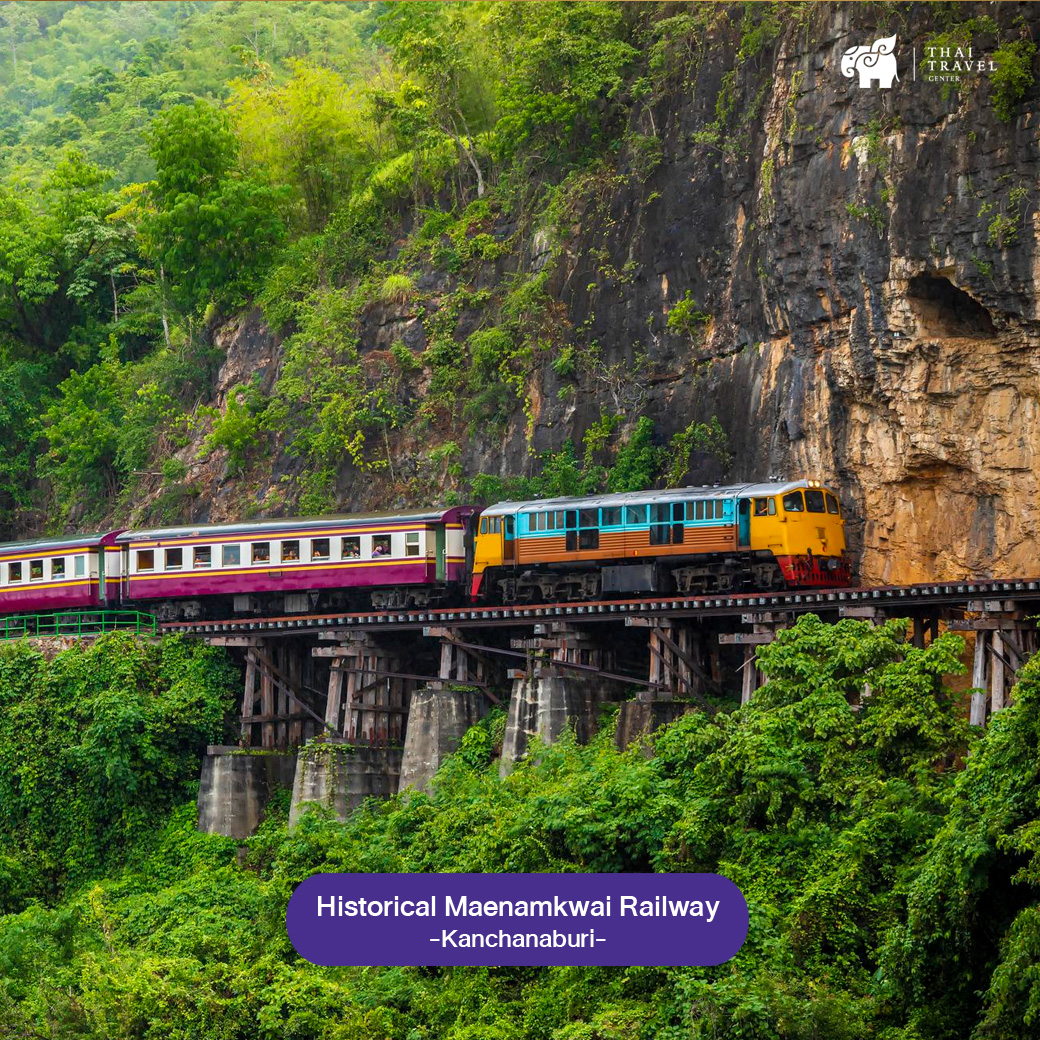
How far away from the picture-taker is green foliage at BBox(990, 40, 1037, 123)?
37188 mm

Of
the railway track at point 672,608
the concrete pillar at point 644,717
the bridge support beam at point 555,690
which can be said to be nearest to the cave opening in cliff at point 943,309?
the railway track at point 672,608

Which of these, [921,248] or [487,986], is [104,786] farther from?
[921,248]

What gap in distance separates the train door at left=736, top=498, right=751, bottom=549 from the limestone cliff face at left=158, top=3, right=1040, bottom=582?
3017mm

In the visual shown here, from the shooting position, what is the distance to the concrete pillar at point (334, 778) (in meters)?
41.1

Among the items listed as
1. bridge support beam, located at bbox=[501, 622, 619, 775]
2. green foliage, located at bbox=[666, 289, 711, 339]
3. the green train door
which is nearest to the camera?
bridge support beam, located at bbox=[501, 622, 619, 775]

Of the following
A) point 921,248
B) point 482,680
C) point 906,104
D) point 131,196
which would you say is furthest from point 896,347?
point 131,196

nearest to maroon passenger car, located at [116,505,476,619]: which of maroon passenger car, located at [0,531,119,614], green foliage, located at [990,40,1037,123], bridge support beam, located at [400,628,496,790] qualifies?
maroon passenger car, located at [0,531,119,614]

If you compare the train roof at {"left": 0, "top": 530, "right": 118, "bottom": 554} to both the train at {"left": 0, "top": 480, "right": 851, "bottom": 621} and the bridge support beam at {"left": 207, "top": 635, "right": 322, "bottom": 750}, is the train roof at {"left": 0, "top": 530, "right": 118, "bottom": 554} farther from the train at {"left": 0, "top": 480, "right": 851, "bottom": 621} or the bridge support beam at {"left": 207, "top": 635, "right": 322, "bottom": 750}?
the bridge support beam at {"left": 207, "top": 635, "right": 322, "bottom": 750}

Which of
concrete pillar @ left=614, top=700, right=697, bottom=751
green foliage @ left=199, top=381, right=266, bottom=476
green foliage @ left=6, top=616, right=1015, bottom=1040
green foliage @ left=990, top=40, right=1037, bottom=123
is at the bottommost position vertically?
green foliage @ left=6, top=616, right=1015, bottom=1040

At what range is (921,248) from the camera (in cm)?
3853

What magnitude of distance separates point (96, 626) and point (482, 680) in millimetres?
11910

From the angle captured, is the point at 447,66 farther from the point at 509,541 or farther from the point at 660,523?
the point at 660,523

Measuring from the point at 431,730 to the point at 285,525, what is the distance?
8097 mm

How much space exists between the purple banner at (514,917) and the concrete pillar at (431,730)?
13897mm
